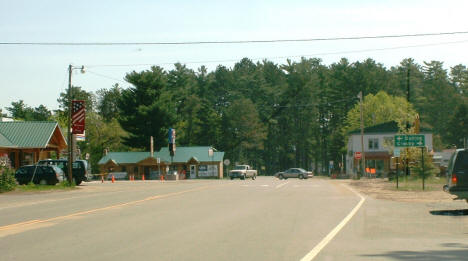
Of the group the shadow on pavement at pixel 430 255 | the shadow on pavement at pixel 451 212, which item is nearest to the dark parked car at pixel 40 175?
the shadow on pavement at pixel 451 212

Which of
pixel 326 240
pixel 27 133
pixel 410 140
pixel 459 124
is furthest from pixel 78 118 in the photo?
pixel 459 124

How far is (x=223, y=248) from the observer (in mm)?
12039

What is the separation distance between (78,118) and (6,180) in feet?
31.5

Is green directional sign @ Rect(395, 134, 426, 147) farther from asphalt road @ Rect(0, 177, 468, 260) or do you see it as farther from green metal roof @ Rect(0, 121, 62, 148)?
green metal roof @ Rect(0, 121, 62, 148)

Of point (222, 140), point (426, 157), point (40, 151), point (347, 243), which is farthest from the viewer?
point (222, 140)

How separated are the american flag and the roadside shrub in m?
8.29

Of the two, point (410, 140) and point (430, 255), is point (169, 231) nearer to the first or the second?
point (430, 255)

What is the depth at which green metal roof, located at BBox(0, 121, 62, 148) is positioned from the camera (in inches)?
2133

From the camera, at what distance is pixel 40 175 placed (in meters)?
42.8

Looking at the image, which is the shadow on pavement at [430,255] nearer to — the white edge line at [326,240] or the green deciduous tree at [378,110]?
the white edge line at [326,240]

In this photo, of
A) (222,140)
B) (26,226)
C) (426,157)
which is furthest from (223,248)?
(222,140)

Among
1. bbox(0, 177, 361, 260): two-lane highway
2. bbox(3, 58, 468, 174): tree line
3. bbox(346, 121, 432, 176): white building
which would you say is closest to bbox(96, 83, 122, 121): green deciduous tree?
bbox(3, 58, 468, 174): tree line

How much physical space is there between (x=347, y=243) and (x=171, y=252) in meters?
3.73

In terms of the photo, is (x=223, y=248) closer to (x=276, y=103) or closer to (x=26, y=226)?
(x=26, y=226)
